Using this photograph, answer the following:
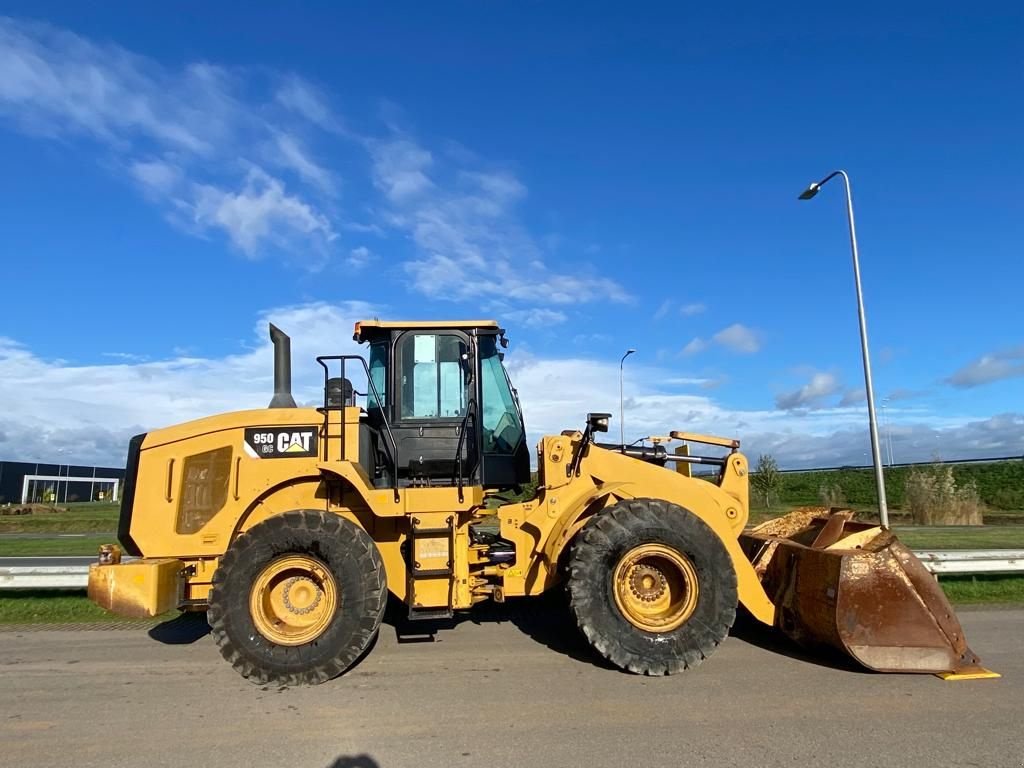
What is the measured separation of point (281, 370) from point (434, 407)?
1728 mm

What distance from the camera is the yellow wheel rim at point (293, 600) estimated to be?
5.96 meters

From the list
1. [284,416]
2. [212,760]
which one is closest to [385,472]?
[284,416]

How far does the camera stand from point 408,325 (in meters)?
7.04

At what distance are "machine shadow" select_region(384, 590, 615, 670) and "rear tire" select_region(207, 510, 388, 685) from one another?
1339mm

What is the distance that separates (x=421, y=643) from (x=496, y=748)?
280 cm

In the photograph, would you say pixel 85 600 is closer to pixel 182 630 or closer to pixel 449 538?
pixel 182 630

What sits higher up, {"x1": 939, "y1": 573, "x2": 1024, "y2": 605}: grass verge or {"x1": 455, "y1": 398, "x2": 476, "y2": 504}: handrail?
{"x1": 455, "y1": 398, "x2": 476, "y2": 504}: handrail

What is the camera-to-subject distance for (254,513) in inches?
257

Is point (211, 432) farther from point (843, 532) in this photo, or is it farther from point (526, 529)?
point (843, 532)

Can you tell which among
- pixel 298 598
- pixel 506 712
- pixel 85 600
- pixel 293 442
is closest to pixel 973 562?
pixel 506 712

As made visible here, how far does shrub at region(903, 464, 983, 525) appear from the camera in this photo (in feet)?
76.9

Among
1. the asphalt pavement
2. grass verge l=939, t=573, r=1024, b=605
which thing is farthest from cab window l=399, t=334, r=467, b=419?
grass verge l=939, t=573, r=1024, b=605

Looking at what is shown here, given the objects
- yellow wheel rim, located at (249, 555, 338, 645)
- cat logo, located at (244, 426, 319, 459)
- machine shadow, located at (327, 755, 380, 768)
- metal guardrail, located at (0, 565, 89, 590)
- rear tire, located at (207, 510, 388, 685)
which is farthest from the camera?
metal guardrail, located at (0, 565, 89, 590)

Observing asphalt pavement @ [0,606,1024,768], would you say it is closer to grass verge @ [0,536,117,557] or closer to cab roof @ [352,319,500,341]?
cab roof @ [352,319,500,341]
